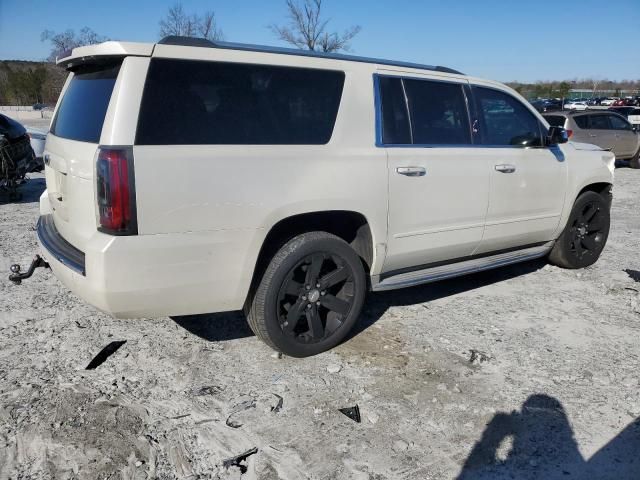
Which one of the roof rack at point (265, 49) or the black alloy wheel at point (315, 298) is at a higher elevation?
the roof rack at point (265, 49)

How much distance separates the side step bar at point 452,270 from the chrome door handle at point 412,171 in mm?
772

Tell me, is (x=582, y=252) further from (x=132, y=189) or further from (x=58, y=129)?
(x=58, y=129)

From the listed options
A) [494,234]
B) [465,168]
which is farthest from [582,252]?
Answer: [465,168]

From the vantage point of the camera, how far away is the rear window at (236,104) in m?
2.79

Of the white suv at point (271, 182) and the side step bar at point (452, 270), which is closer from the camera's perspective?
the white suv at point (271, 182)

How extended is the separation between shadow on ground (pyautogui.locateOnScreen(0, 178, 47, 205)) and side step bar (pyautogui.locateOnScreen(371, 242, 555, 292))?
726 cm

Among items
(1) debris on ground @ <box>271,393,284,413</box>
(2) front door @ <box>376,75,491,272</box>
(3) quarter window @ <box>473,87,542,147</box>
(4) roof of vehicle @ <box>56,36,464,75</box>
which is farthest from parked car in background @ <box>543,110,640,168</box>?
(1) debris on ground @ <box>271,393,284,413</box>

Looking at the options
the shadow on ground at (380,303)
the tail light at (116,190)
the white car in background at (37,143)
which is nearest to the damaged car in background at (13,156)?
the white car in background at (37,143)

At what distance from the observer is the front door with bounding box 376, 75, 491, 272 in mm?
3684

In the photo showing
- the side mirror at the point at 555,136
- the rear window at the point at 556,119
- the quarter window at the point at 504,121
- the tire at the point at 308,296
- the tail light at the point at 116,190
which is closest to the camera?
the tail light at the point at 116,190

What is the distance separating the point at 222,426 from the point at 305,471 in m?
0.57

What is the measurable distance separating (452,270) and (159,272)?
2.37 m

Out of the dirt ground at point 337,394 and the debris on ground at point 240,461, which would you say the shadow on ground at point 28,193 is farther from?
the debris on ground at point 240,461

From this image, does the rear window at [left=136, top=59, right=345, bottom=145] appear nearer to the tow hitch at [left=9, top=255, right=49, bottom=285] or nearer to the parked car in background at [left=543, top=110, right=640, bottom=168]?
the tow hitch at [left=9, top=255, right=49, bottom=285]
